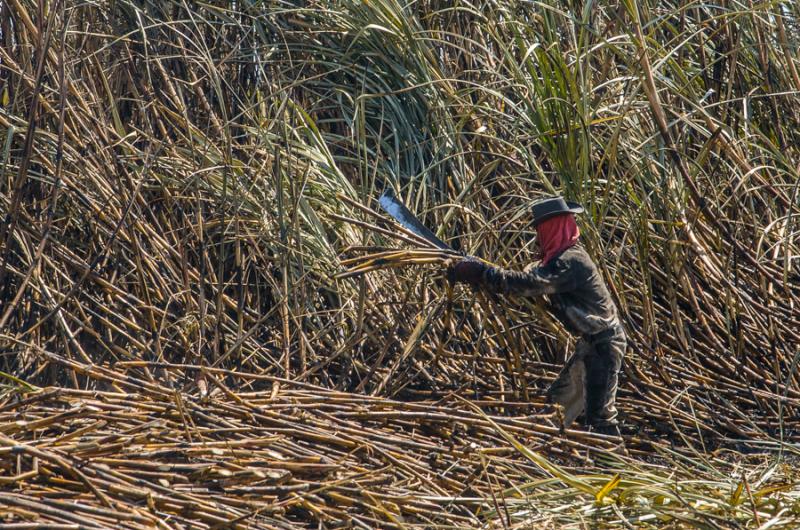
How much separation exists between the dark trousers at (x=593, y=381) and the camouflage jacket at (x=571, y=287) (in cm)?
7

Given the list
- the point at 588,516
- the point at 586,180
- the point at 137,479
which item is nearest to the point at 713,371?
the point at 586,180

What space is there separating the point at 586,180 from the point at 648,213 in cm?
56

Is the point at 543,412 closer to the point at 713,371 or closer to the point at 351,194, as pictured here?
the point at 713,371

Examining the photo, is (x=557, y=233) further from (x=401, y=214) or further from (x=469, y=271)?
(x=401, y=214)

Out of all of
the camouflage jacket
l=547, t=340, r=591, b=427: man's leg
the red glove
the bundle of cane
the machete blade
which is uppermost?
the machete blade

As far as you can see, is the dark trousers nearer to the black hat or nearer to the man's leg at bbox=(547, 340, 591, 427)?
the man's leg at bbox=(547, 340, 591, 427)

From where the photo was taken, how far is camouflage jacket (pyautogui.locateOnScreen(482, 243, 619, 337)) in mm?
3859

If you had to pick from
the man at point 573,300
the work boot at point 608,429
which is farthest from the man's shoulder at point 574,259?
the work boot at point 608,429

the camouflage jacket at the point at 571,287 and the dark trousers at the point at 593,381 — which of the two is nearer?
the camouflage jacket at the point at 571,287

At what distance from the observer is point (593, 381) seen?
4.12 metres

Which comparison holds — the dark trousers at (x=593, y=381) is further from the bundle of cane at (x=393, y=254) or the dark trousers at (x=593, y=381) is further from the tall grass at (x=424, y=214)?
the bundle of cane at (x=393, y=254)

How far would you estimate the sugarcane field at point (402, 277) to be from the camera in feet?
10.3

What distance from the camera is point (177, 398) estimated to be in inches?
126

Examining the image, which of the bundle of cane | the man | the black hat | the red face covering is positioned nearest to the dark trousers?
the man
